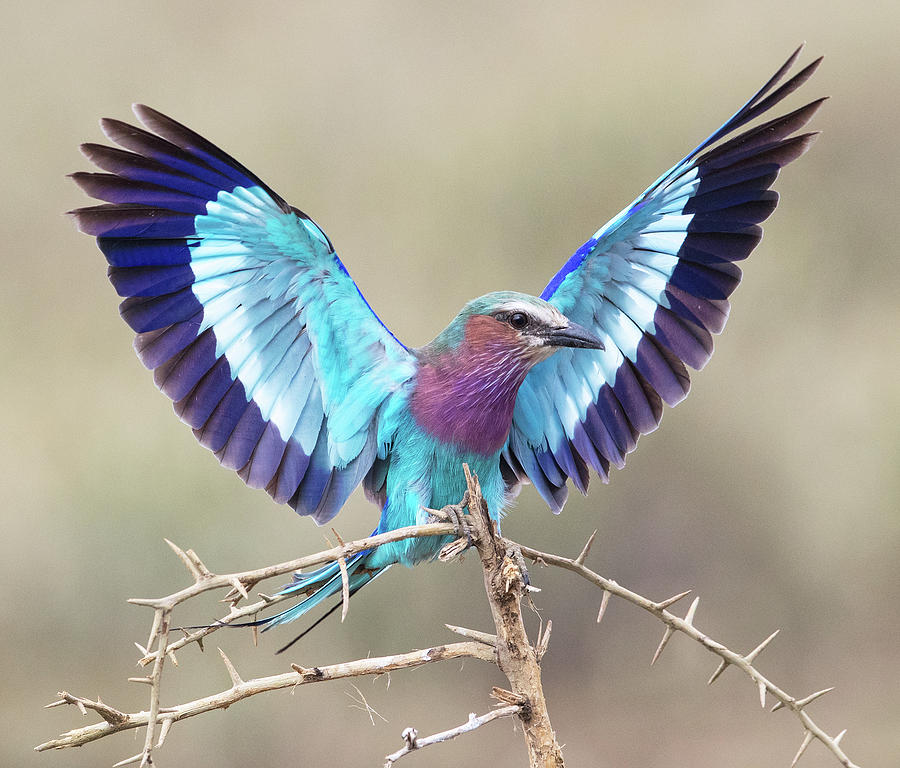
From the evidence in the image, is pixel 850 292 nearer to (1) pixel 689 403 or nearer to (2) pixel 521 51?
(1) pixel 689 403

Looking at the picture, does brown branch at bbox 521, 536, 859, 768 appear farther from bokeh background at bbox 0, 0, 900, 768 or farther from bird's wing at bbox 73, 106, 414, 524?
bokeh background at bbox 0, 0, 900, 768

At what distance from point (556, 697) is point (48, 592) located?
10.1 ft

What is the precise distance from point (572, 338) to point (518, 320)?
16cm

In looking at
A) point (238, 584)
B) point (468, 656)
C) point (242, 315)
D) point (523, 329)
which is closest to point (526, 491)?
point (523, 329)

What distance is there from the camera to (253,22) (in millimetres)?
8742

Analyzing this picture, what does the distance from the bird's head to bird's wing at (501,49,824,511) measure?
0.23 m

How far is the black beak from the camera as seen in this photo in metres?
2.84

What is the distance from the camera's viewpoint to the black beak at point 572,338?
9.33 ft

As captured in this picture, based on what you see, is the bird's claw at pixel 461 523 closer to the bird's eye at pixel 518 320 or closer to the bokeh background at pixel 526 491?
the bird's eye at pixel 518 320

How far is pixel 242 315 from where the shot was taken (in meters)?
2.84

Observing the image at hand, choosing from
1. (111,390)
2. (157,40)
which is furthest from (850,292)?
(157,40)

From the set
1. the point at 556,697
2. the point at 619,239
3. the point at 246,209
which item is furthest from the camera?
the point at 556,697

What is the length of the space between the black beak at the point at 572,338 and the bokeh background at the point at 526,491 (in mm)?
2983

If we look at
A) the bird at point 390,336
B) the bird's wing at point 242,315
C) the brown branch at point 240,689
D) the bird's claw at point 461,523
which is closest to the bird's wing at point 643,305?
the bird at point 390,336
